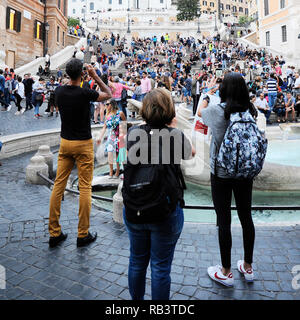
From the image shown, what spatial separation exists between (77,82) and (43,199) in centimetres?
258

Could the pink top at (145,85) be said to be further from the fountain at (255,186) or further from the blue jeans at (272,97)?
the blue jeans at (272,97)

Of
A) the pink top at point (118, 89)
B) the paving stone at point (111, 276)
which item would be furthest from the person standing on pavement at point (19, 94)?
the paving stone at point (111, 276)

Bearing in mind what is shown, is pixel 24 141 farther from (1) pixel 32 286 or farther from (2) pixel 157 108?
(2) pixel 157 108

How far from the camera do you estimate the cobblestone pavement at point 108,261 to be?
102 inches

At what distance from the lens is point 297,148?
820 cm

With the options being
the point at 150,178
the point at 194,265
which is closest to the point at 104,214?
the point at 194,265

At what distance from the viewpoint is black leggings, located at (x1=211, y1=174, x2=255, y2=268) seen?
251 centimetres

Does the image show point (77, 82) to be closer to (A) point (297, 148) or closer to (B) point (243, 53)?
(A) point (297, 148)

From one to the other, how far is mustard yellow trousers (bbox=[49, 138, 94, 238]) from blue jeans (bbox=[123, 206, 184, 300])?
140 cm

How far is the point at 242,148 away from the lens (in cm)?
238

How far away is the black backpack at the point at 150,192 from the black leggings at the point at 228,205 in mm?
674

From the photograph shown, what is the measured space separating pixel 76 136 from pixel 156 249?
1.71 metres

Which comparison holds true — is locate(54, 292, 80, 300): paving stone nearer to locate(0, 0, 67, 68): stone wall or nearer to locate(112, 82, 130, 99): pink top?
locate(112, 82, 130, 99): pink top

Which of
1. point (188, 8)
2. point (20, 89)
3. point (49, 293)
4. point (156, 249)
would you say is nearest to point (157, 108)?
point (156, 249)
